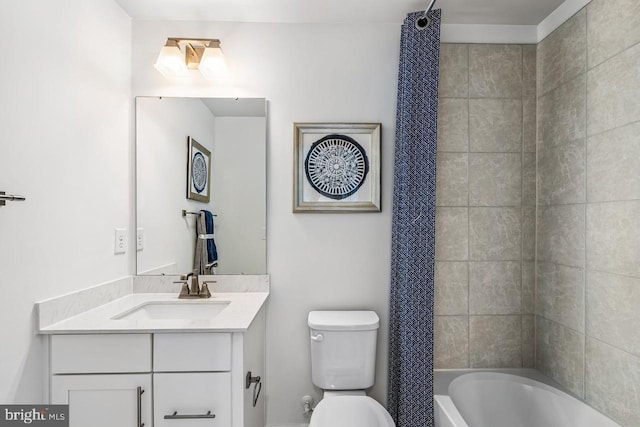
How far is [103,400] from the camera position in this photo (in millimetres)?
1332

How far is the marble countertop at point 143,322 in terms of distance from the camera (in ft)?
4.36

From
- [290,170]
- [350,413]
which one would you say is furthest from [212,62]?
[350,413]

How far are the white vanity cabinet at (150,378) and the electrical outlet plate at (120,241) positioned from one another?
1.85 ft

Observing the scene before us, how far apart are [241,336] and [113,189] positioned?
1.05 meters

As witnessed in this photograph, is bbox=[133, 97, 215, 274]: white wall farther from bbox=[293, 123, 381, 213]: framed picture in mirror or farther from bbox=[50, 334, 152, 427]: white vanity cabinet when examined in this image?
bbox=[50, 334, 152, 427]: white vanity cabinet

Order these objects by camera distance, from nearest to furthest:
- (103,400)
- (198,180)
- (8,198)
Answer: (8,198) < (103,400) < (198,180)

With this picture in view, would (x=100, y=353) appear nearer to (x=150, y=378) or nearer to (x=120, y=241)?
(x=150, y=378)

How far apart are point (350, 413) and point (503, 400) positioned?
2.95 ft

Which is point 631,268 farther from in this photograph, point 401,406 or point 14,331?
point 14,331

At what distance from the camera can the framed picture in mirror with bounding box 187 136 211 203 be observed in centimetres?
195

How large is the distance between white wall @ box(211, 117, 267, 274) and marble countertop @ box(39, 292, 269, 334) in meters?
0.27

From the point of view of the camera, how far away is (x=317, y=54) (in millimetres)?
1996

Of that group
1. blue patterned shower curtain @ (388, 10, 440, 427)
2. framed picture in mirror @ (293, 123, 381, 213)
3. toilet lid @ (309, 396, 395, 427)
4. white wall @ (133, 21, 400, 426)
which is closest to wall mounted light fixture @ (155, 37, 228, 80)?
→ white wall @ (133, 21, 400, 426)

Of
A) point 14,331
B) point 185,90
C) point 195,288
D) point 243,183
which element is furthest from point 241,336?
point 185,90
